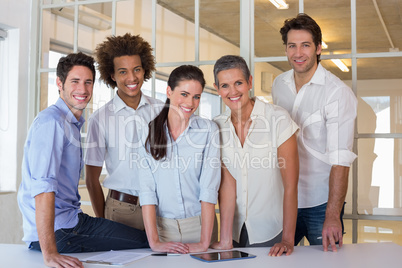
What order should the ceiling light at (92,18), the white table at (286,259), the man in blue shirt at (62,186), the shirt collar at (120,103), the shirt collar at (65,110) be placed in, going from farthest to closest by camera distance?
the ceiling light at (92,18) < the shirt collar at (120,103) < the shirt collar at (65,110) < the man in blue shirt at (62,186) < the white table at (286,259)

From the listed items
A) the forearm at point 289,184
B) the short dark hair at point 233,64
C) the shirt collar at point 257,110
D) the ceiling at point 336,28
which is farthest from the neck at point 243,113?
the ceiling at point 336,28

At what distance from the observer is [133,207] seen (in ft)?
8.28

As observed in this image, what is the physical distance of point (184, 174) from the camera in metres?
2.15

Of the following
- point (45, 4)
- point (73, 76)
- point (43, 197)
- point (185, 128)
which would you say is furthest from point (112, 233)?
point (45, 4)

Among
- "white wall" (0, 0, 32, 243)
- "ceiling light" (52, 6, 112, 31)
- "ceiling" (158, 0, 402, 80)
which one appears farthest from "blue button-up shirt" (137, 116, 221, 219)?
"white wall" (0, 0, 32, 243)

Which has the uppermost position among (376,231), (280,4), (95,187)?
(280,4)

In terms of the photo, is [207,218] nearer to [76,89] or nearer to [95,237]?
[95,237]

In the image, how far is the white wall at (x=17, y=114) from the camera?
128 inches

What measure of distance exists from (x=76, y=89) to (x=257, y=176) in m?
1.01

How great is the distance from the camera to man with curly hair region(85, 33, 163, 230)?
8.30 ft

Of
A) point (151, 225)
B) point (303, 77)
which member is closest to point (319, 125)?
point (303, 77)

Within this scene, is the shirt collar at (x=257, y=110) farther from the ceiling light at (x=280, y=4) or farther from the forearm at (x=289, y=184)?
the ceiling light at (x=280, y=4)

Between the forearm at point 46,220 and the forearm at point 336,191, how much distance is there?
4.23 feet

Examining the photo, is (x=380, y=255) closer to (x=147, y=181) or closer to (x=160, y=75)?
(x=147, y=181)
